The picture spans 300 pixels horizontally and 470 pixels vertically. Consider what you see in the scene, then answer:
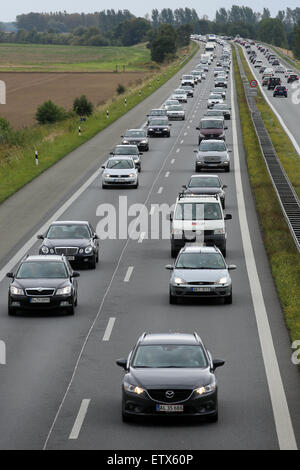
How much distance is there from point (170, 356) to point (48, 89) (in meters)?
117

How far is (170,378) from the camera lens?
16.3 m

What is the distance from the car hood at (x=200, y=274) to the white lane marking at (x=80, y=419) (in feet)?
28.5

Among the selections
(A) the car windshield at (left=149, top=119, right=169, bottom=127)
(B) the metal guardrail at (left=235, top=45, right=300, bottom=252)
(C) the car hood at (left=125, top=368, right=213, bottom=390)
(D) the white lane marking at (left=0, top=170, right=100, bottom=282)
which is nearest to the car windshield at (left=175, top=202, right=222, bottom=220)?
(B) the metal guardrail at (left=235, top=45, right=300, bottom=252)

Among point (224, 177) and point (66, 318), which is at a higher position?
point (66, 318)

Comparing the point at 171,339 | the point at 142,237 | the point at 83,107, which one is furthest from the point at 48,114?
the point at 171,339

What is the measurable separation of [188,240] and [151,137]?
137ft

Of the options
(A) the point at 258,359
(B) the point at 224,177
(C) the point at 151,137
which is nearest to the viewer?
(A) the point at 258,359

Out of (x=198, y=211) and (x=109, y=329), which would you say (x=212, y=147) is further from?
(x=109, y=329)

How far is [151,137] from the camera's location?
73.9m

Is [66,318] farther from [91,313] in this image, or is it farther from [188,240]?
[188,240]

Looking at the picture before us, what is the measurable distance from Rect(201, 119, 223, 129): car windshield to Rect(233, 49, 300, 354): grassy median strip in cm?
462
